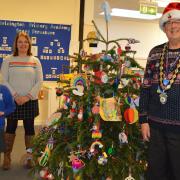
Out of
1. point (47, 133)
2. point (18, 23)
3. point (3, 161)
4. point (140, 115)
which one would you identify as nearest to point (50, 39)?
point (18, 23)

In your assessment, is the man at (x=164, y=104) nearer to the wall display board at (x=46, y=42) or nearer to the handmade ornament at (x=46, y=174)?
the handmade ornament at (x=46, y=174)

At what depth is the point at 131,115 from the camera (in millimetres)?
2246

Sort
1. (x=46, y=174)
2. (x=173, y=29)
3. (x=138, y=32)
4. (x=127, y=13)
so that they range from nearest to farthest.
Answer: (x=173, y=29) < (x=46, y=174) < (x=127, y=13) < (x=138, y=32)

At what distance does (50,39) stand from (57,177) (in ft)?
11.3

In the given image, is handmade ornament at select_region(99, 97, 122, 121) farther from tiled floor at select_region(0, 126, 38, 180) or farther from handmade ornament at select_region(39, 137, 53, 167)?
tiled floor at select_region(0, 126, 38, 180)

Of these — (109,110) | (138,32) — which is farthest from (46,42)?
(138,32)

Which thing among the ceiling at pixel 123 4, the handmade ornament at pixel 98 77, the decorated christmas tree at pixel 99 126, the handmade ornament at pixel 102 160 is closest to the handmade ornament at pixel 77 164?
the decorated christmas tree at pixel 99 126

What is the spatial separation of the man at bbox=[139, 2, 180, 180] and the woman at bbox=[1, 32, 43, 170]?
5.28ft

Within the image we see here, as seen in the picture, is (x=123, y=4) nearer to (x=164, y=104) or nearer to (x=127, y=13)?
(x=127, y=13)

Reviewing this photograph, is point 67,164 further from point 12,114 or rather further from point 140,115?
point 12,114

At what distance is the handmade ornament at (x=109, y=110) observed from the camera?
2.20m

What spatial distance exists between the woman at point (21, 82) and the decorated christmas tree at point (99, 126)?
3.37 feet

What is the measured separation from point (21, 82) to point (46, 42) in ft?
7.04

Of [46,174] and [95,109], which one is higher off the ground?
[95,109]
